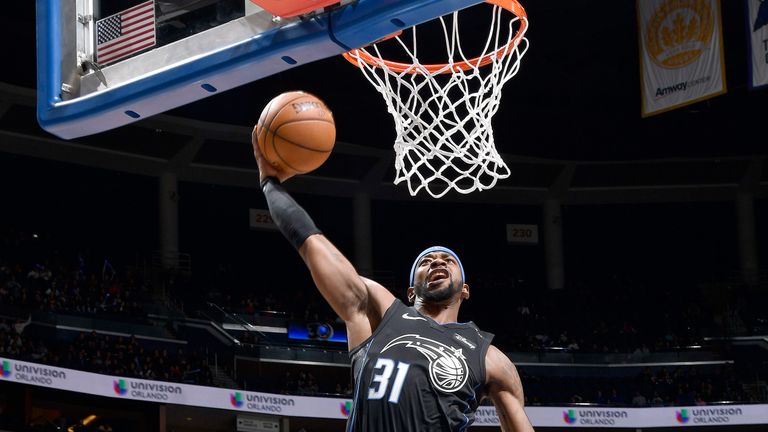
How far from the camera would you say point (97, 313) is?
614 inches

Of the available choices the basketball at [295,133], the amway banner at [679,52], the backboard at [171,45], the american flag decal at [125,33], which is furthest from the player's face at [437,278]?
the amway banner at [679,52]

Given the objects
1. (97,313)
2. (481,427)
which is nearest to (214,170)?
(97,313)

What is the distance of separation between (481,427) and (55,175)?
30.0 feet

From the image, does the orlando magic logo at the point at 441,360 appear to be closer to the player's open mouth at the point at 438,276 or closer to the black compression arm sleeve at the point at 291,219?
the player's open mouth at the point at 438,276

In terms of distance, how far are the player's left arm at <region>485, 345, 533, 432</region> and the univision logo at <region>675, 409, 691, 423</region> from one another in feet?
47.6

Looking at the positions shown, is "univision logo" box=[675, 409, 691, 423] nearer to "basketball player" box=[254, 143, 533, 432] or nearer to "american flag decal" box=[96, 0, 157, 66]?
"american flag decal" box=[96, 0, 157, 66]

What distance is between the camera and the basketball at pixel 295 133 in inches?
123

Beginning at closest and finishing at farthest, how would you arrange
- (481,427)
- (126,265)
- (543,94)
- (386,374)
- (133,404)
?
(386,374), (133,404), (481,427), (126,265), (543,94)

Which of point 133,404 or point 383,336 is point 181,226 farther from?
point 383,336

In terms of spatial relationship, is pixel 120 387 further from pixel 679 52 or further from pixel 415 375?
pixel 415 375

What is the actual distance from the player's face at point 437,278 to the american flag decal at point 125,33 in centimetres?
168

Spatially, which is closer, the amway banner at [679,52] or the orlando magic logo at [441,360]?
the orlando magic logo at [441,360]

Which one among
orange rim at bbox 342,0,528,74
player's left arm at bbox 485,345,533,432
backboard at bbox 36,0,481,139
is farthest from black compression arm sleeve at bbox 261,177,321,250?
orange rim at bbox 342,0,528,74

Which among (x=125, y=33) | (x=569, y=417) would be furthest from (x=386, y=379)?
(x=569, y=417)
